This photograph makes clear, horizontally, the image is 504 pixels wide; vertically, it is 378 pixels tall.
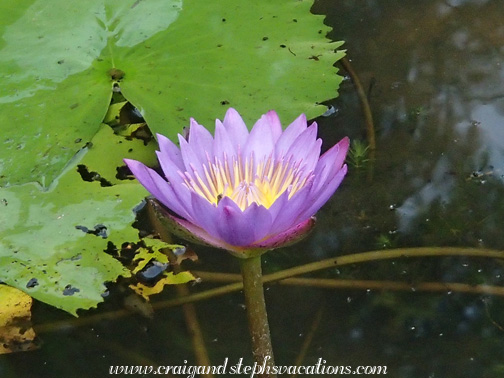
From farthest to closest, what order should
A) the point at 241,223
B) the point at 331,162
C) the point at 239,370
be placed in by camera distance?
the point at 239,370, the point at 331,162, the point at 241,223

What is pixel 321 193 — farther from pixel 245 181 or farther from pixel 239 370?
pixel 239 370

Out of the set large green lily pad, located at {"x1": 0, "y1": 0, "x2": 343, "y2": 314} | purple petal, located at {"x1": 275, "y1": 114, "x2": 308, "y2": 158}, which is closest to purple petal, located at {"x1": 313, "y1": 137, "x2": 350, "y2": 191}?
purple petal, located at {"x1": 275, "y1": 114, "x2": 308, "y2": 158}

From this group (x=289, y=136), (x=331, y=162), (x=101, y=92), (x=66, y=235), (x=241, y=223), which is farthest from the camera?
(x=101, y=92)

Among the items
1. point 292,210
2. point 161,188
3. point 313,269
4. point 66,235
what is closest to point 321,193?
point 292,210

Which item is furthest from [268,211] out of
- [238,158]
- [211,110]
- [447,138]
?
[447,138]

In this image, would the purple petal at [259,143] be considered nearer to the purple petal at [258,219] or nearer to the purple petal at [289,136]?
the purple petal at [289,136]

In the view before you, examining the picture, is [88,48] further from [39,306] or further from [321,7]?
[321,7]

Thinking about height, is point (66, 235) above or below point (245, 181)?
below
